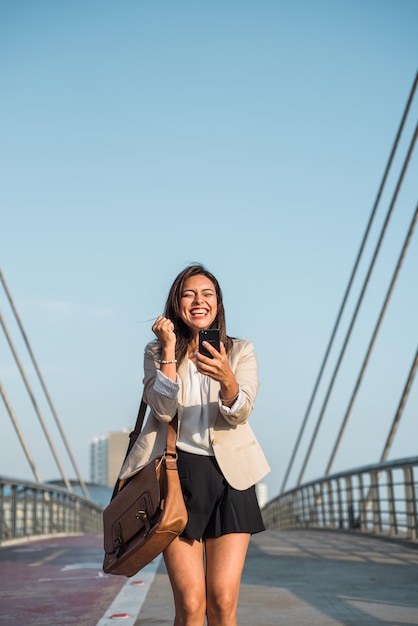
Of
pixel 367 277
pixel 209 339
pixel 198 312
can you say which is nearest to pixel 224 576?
pixel 209 339

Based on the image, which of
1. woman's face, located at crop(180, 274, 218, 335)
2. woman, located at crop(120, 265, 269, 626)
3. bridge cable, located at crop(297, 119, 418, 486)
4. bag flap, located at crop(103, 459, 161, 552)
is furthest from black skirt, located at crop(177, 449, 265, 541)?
bridge cable, located at crop(297, 119, 418, 486)

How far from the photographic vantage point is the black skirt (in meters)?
2.98

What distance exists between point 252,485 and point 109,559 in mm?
571

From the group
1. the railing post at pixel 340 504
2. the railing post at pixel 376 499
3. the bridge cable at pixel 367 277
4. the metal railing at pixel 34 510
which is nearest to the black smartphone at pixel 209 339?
the metal railing at pixel 34 510

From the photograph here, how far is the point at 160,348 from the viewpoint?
3.23 meters

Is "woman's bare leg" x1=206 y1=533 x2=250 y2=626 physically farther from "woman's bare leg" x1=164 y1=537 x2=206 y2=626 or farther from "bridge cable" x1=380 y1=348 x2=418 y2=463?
"bridge cable" x1=380 y1=348 x2=418 y2=463

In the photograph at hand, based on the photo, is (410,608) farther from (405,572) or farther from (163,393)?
(163,393)

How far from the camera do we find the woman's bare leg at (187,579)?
2891mm

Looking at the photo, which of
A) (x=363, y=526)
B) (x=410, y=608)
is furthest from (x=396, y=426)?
(x=410, y=608)

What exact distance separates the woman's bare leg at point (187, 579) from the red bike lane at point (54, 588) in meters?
2.07

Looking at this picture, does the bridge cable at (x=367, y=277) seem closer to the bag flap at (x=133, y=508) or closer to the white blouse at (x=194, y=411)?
the white blouse at (x=194, y=411)

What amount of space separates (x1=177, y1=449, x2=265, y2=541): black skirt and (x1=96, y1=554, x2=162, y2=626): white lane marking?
6.36 feet

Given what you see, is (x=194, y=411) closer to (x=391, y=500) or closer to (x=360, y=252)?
(x=391, y=500)

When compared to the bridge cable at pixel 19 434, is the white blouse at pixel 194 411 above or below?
above
